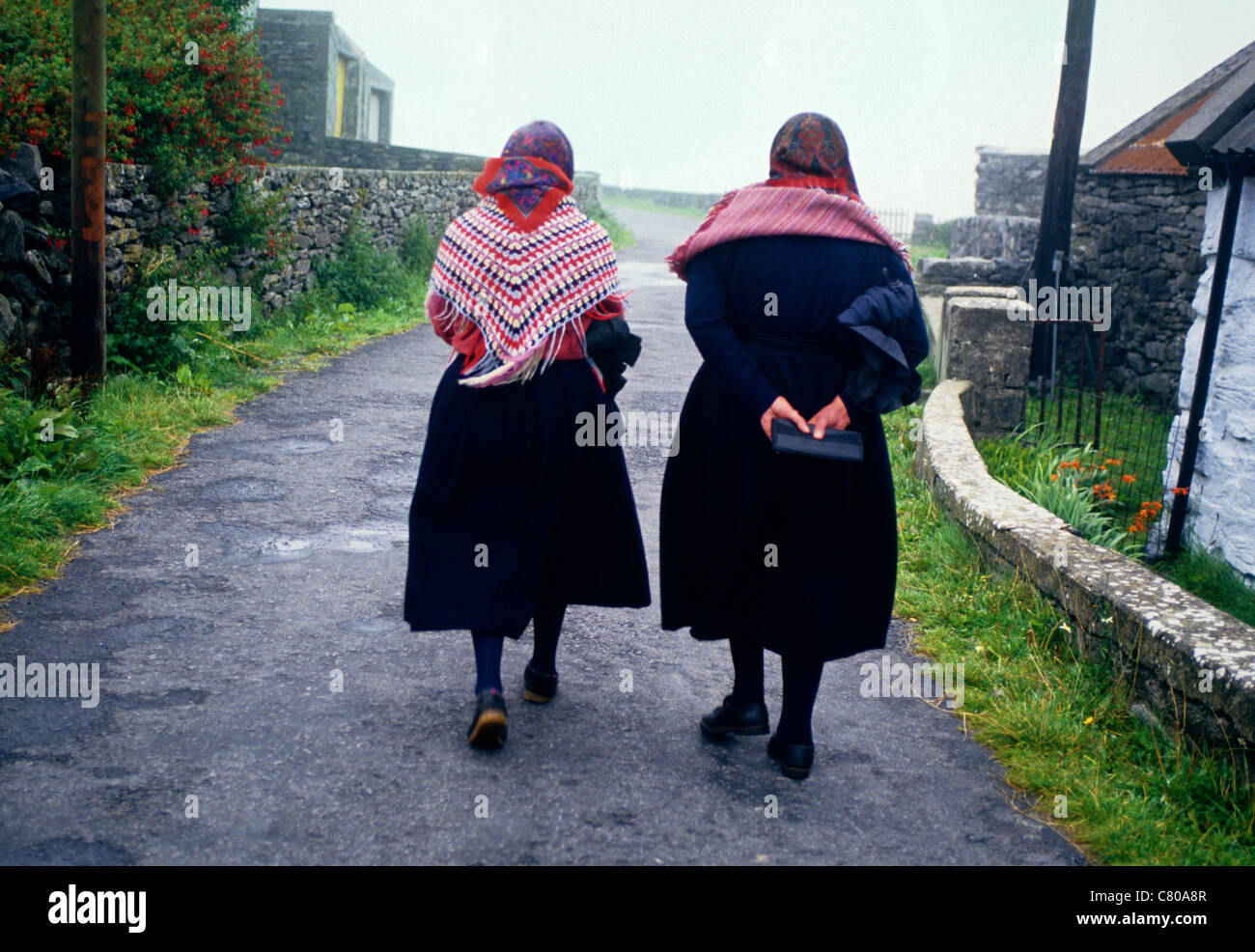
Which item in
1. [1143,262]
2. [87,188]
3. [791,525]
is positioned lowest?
[791,525]

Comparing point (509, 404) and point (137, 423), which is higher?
point (509, 404)

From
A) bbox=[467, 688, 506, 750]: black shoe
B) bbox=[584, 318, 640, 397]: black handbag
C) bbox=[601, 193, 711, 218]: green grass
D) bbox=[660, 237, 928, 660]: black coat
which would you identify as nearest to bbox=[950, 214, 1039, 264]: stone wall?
bbox=[584, 318, 640, 397]: black handbag

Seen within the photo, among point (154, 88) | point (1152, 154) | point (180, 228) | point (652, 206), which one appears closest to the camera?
point (154, 88)

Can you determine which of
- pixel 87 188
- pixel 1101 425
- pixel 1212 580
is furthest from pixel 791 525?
pixel 1101 425

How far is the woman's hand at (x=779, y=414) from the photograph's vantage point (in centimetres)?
341

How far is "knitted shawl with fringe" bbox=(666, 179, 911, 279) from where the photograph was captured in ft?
11.4

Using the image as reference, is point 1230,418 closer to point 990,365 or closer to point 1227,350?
point 1227,350

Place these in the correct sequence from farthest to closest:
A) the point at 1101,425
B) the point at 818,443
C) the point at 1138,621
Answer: the point at 1101,425, the point at 1138,621, the point at 818,443

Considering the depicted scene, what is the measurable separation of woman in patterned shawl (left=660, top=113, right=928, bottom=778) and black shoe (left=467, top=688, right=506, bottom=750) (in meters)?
0.69

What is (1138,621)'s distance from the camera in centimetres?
397

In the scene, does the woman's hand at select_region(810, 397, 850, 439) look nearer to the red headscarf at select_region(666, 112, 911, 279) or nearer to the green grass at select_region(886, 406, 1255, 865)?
the red headscarf at select_region(666, 112, 911, 279)

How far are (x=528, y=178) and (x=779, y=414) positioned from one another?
1.15 m
